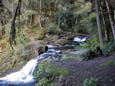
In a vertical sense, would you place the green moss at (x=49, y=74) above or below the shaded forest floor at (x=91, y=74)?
below

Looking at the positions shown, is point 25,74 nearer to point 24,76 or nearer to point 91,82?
point 24,76

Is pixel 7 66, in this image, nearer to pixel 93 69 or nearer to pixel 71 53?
pixel 71 53

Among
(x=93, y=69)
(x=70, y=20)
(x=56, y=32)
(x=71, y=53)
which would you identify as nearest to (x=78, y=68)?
(x=93, y=69)

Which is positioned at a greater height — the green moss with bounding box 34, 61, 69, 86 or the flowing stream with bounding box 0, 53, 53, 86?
the green moss with bounding box 34, 61, 69, 86

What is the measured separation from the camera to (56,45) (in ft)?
71.2

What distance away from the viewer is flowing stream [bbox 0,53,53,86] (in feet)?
47.9

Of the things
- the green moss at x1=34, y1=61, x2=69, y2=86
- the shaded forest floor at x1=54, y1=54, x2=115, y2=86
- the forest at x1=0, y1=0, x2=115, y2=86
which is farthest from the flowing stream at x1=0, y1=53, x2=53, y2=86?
the shaded forest floor at x1=54, y1=54, x2=115, y2=86

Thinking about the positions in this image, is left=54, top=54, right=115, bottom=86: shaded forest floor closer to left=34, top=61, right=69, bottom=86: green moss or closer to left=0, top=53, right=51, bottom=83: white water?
left=34, top=61, right=69, bottom=86: green moss

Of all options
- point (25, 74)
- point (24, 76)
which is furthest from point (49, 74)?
point (25, 74)

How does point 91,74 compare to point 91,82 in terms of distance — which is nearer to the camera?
point 91,82

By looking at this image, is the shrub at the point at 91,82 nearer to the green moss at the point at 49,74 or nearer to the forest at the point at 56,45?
the forest at the point at 56,45

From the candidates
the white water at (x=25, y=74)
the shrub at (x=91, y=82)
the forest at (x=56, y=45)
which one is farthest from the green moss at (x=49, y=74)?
the shrub at (x=91, y=82)

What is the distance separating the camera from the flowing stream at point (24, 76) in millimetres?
14608

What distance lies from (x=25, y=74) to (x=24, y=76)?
0.38m
